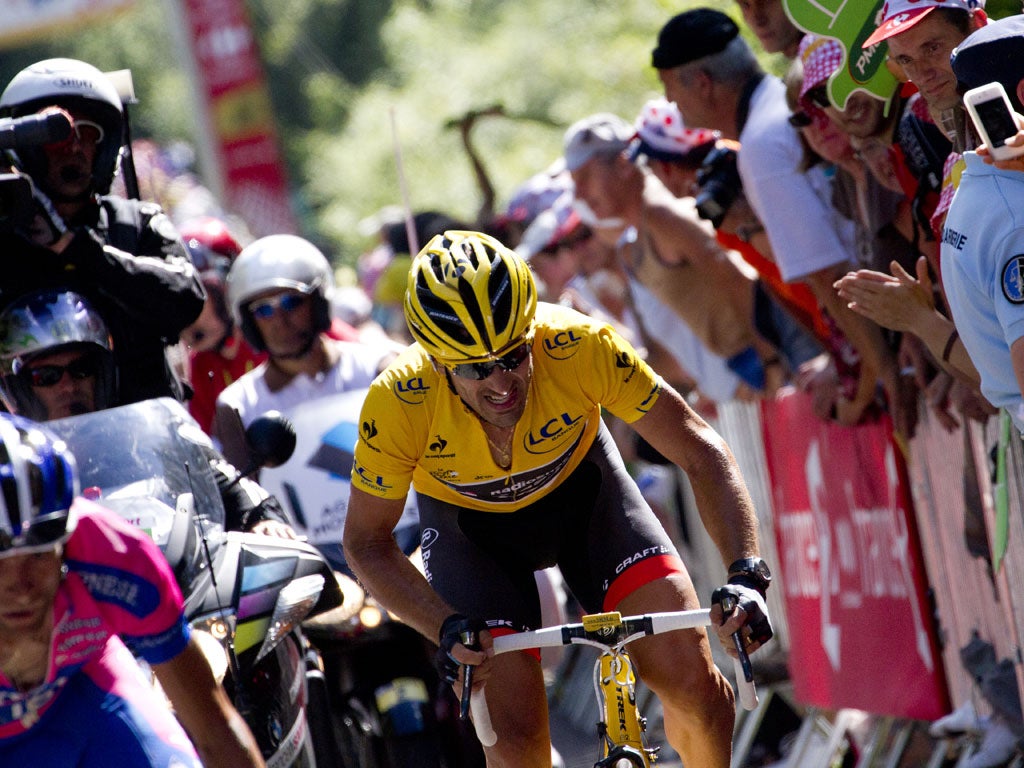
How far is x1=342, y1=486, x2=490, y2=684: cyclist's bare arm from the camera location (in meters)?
5.11

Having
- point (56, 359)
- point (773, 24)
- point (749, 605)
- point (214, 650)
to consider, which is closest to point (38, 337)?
point (56, 359)

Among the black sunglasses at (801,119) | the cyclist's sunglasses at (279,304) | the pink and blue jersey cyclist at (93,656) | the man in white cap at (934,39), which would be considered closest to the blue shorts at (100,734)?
the pink and blue jersey cyclist at (93,656)

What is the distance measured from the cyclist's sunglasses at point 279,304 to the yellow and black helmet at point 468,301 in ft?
8.30

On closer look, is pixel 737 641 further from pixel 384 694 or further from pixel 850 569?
pixel 850 569

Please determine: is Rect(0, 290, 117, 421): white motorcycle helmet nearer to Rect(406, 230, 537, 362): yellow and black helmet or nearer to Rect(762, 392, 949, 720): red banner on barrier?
Rect(406, 230, 537, 362): yellow and black helmet

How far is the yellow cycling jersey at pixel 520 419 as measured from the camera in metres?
5.23

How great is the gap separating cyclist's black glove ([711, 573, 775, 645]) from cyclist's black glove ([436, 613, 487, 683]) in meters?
0.64

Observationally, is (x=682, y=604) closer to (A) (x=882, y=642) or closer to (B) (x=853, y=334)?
(B) (x=853, y=334)

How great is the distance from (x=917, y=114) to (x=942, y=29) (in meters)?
0.76

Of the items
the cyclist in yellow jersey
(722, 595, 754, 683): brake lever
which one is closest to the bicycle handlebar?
(722, 595, 754, 683): brake lever

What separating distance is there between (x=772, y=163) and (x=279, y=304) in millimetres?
2220

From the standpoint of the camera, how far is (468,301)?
4.90 metres

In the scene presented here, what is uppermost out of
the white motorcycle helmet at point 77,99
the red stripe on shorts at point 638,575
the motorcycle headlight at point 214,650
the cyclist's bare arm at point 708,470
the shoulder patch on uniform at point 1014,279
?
the white motorcycle helmet at point 77,99

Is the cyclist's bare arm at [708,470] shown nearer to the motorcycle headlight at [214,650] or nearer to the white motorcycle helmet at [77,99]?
the motorcycle headlight at [214,650]
